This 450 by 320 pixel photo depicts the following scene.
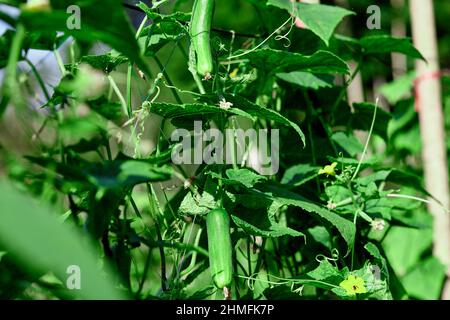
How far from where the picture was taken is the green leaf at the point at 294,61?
881mm

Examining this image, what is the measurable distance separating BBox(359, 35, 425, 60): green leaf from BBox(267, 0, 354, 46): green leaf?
13cm

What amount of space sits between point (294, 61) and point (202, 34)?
21 cm

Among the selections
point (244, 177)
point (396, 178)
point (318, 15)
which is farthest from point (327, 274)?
point (318, 15)

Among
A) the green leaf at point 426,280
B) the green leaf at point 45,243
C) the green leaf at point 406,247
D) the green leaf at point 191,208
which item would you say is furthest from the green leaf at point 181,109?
the green leaf at point 406,247

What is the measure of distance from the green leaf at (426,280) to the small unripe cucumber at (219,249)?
0.84m

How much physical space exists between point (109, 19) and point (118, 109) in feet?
1.84

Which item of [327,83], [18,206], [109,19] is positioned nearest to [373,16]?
[327,83]

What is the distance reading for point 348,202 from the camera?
0.95 m

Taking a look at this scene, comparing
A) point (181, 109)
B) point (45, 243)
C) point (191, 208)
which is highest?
point (181, 109)

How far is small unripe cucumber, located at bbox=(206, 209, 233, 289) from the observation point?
26.4 inches

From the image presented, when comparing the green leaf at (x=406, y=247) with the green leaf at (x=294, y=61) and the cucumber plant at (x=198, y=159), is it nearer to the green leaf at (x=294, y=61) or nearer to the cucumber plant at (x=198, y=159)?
the cucumber plant at (x=198, y=159)

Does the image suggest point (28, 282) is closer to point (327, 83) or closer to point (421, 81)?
point (327, 83)

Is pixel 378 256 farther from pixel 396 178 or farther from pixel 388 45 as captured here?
pixel 388 45

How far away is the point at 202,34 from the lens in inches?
29.4
